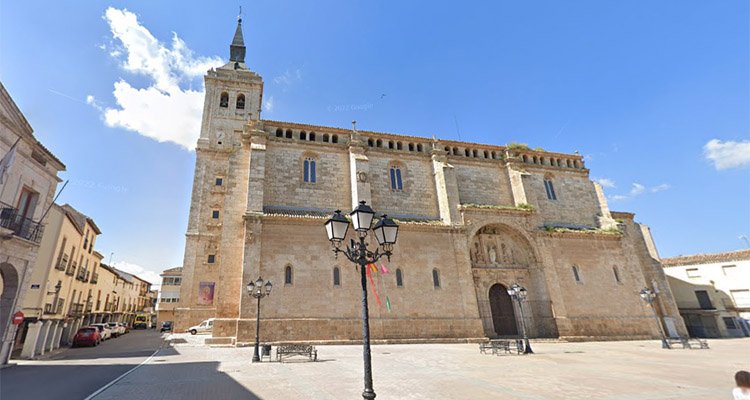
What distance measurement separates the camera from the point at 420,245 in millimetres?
20766

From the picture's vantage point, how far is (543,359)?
12680 mm

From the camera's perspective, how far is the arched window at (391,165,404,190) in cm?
2292

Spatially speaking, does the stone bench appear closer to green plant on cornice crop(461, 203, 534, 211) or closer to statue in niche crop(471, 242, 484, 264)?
statue in niche crop(471, 242, 484, 264)

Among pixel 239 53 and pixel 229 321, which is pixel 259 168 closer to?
pixel 229 321

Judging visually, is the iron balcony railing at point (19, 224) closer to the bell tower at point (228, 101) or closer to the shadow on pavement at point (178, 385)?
Result: the shadow on pavement at point (178, 385)

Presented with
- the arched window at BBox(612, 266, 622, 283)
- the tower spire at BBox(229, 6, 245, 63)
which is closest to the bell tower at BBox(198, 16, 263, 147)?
the tower spire at BBox(229, 6, 245, 63)

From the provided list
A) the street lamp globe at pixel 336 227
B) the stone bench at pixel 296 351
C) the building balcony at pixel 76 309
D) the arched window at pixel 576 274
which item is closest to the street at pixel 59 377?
the stone bench at pixel 296 351

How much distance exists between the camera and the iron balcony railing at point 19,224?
11.9m

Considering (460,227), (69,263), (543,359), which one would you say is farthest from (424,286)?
(69,263)

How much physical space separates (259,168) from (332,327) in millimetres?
9749

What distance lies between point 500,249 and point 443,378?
1579 cm

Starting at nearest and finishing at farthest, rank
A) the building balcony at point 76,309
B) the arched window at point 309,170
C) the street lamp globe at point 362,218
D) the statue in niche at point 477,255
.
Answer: the street lamp globe at point 362,218, the arched window at point 309,170, the statue in niche at point 477,255, the building balcony at point 76,309

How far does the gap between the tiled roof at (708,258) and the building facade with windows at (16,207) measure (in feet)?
148

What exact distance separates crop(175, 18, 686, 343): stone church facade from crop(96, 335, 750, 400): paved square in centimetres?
543
